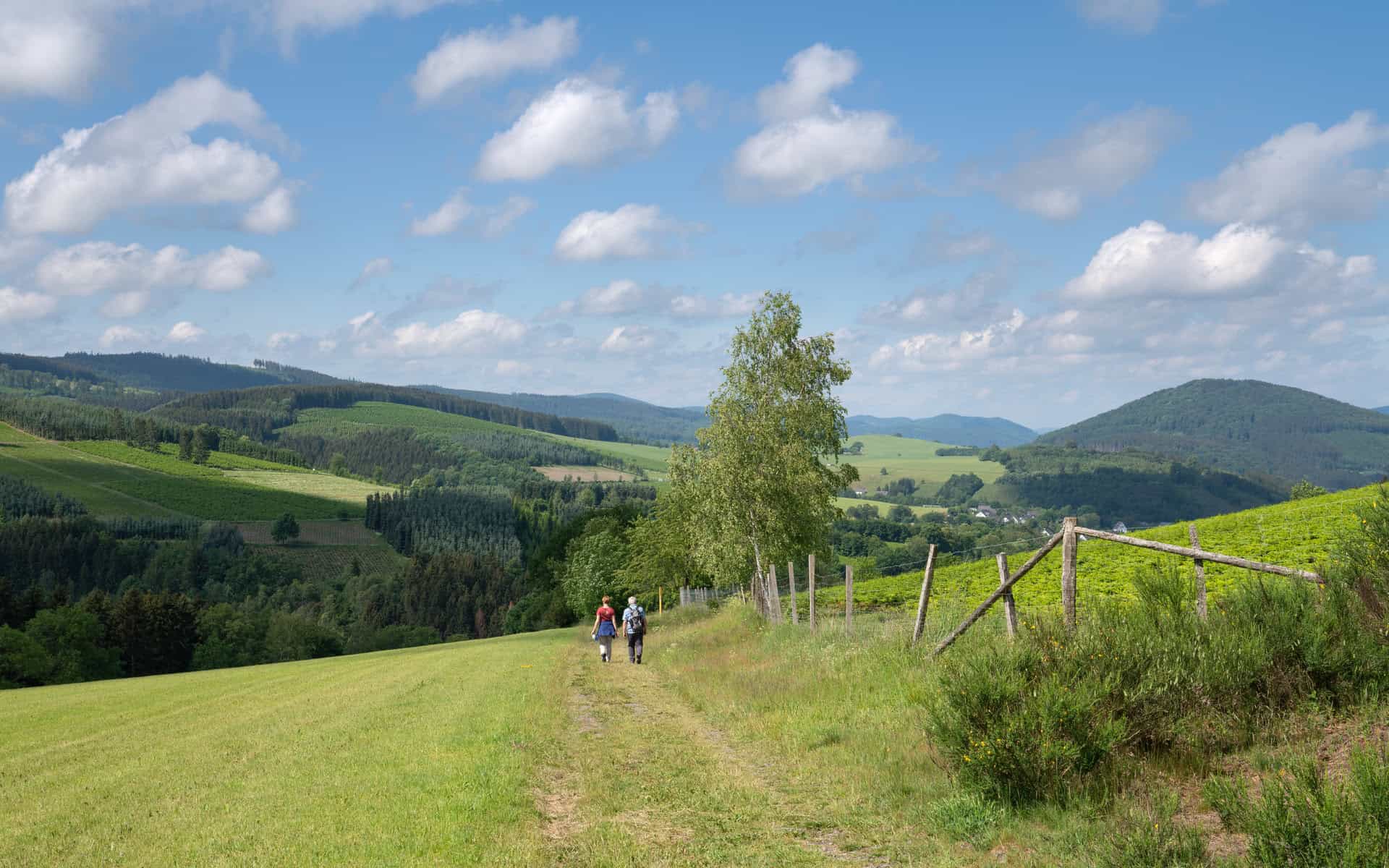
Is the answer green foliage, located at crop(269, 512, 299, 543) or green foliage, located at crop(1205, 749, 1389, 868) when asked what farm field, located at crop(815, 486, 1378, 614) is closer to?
green foliage, located at crop(1205, 749, 1389, 868)

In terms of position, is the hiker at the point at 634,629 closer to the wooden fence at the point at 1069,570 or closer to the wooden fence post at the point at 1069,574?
the wooden fence at the point at 1069,570

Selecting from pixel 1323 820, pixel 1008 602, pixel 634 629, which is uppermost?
pixel 1008 602

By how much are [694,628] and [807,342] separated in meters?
12.0

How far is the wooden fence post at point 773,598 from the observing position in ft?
87.1

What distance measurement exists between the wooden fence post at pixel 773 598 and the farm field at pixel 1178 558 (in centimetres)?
513

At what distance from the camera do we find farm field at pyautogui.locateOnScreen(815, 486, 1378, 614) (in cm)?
2586

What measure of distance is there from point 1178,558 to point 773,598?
13583 millimetres

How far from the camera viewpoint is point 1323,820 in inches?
221

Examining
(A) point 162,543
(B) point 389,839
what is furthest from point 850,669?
(A) point 162,543

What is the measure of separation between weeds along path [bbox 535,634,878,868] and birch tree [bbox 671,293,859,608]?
52.3ft

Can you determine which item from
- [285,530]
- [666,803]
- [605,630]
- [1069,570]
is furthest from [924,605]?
[285,530]

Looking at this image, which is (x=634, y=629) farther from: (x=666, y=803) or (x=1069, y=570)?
(x=1069, y=570)

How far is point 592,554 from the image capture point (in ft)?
269

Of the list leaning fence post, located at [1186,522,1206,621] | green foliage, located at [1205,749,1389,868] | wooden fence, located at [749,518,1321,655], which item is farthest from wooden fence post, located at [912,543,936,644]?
green foliage, located at [1205,749,1389,868]
